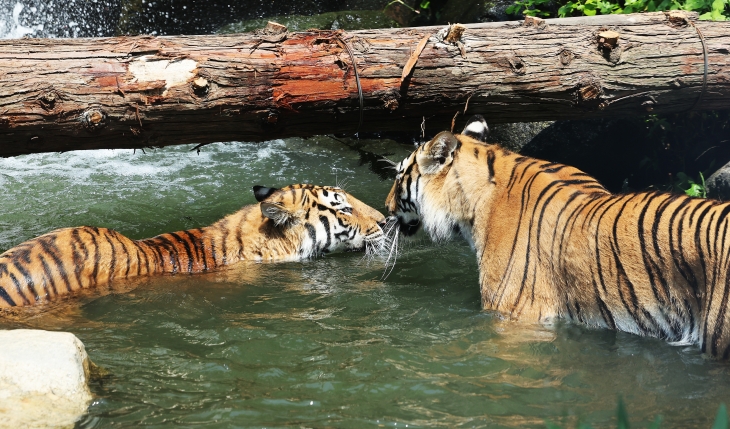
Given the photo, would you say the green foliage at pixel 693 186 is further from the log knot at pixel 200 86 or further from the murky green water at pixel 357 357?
the log knot at pixel 200 86

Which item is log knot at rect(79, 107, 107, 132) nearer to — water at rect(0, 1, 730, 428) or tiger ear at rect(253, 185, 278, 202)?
water at rect(0, 1, 730, 428)

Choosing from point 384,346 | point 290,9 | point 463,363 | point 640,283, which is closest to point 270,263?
point 384,346

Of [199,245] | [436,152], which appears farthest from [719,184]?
[199,245]

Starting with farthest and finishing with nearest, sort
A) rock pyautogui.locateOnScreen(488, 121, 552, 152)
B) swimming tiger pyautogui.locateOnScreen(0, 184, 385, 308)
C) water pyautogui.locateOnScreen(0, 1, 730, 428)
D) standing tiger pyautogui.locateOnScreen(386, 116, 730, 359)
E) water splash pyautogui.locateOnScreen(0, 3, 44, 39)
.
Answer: water splash pyautogui.locateOnScreen(0, 3, 44, 39) → rock pyautogui.locateOnScreen(488, 121, 552, 152) → swimming tiger pyautogui.locateOnScreen(0, 184, 385, 308) → standing tiger pyautogui.locateOnScreen(386, 116, 730, 359) → water pyautogui.locateOnScreen(0, 1, 730, 428)

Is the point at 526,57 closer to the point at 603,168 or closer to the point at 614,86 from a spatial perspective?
the point at 614,86

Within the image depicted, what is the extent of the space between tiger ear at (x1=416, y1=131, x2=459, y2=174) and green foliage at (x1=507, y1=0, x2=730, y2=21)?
9.99ft

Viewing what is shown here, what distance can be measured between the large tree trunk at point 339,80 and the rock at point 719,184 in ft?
1.95

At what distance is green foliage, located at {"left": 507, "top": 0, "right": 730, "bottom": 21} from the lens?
631cm

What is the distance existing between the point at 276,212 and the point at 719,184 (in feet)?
11.5

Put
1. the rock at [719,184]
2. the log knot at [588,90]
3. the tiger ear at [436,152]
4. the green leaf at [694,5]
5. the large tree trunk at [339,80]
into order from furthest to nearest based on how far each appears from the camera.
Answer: the green leaf at [694,5]
the rock at [719,184]
the log knot at [588,90]
the large tree trunk at [339,80]
the tiger ear at [436,152]

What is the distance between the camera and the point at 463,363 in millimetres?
3719

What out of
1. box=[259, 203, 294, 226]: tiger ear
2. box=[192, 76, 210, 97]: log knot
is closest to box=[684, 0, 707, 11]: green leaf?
box=[259, 203, 294, 226]: tiger ear

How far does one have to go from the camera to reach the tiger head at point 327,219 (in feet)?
18.7

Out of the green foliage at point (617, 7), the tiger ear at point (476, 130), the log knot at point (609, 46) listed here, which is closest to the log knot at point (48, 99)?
the tiger ear at point (476, 130)
